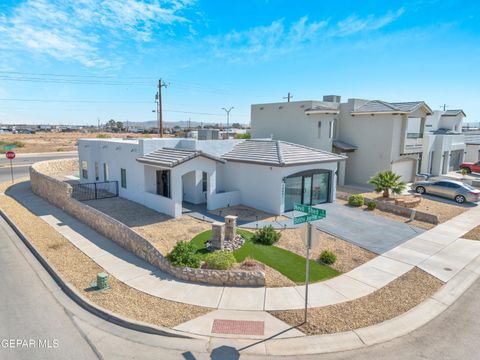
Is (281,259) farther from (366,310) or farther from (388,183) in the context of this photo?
(388,183)

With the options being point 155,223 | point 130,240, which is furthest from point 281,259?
point 155,223

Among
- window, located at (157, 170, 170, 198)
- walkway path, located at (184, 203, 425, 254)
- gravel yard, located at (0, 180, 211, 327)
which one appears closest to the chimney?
walkway path, located at (184, 203, 425, 254)

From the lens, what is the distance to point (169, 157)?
18.7 m

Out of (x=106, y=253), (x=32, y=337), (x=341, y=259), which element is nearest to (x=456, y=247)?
(x=341, y=259)

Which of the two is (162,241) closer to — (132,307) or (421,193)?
(132,307)

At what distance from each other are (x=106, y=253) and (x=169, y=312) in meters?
5.63

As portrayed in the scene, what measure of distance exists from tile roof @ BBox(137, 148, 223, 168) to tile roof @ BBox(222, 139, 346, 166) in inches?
102

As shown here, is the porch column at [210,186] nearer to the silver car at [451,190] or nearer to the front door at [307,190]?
the front door at [307,190]

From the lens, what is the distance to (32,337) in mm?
8250

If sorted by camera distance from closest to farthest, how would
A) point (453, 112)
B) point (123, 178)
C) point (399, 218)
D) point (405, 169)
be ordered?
1. point (399, 218)
2. point (123, 178)
3. point (405, 169)
4. point (453, 112)

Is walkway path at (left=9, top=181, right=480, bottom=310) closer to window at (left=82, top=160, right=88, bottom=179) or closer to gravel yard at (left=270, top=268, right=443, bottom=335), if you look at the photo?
gravel yard at (left=270, top=268, right=443, bottom=335)

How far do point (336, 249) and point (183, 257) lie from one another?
6.97 meters

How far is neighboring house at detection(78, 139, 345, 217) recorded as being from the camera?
18.9m

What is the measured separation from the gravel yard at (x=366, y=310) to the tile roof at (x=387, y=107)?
2021cm
